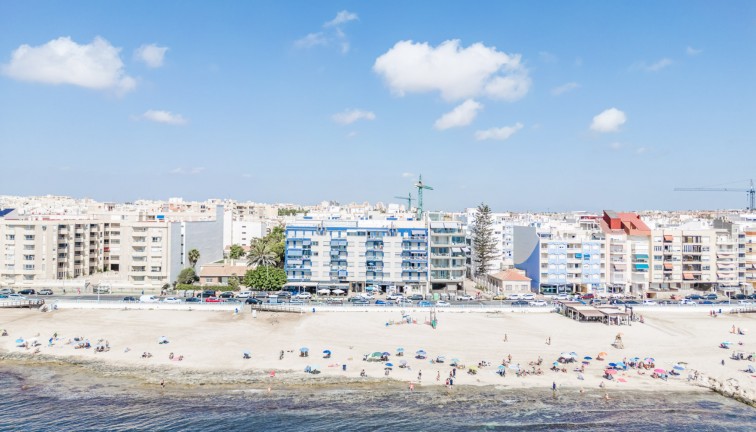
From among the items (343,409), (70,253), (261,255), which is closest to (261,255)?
(261,255)

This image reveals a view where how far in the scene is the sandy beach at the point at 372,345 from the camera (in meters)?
49.8

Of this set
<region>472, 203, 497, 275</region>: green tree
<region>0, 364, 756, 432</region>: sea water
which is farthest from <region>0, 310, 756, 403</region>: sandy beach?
<region>472, 203, 497, 275</region>: green tree

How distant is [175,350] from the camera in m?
57.1

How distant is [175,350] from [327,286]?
123 feet

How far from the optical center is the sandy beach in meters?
49.8

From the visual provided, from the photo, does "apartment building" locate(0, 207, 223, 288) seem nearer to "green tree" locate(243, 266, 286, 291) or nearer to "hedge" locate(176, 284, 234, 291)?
"hedge" locate(176, 284, 234, 291)

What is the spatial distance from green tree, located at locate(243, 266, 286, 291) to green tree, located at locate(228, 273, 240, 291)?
2652 mm

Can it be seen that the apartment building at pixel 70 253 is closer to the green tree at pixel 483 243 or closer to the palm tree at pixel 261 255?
the palm tree at pixel 261 255

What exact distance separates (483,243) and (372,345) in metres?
55.8

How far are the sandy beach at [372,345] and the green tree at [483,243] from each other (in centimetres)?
3441

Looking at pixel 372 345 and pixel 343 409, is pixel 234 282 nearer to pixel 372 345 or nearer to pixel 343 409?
pixel 372 345

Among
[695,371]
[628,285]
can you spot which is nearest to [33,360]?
[695,371]

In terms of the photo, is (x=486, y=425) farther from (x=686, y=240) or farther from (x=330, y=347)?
(x=686, y=240)

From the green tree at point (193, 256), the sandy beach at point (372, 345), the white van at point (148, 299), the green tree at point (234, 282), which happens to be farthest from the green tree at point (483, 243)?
the white van at point (148, 299)
